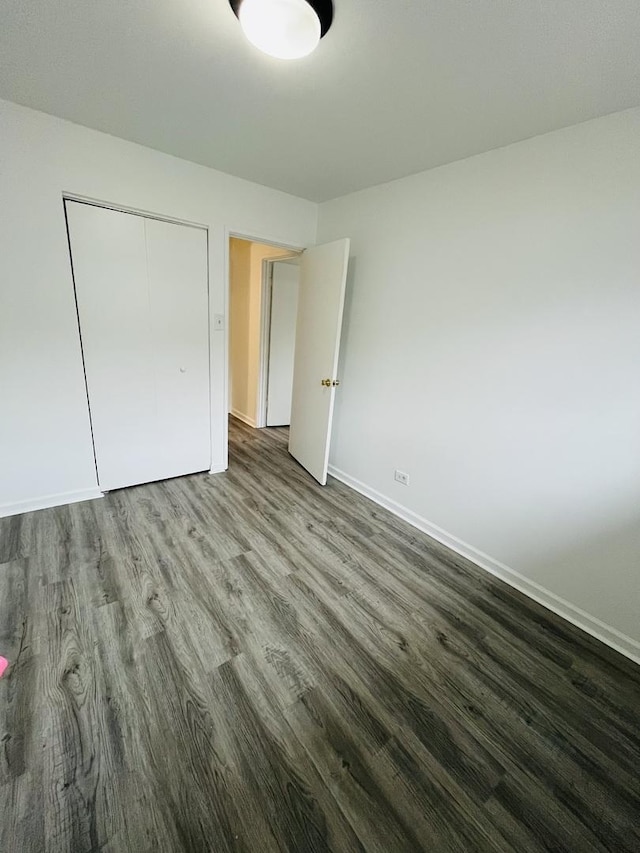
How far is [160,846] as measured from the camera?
0.89 meters

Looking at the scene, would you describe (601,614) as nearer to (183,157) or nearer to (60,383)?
(60,383)

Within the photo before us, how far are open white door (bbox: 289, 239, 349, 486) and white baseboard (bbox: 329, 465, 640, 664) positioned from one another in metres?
0.74

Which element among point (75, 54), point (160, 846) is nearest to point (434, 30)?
point (75, 54)

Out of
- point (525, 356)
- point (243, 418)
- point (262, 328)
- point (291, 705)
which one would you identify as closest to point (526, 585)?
point (525, 356)

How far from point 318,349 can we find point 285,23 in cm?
Result: 195

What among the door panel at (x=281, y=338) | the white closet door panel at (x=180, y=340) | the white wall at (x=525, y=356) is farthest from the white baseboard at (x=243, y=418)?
the white wall at (x=525, y=356)

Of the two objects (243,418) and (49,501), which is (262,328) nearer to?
(243,418)

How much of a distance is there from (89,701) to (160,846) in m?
0.54

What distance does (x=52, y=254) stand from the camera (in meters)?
2.03

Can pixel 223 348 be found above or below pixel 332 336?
below

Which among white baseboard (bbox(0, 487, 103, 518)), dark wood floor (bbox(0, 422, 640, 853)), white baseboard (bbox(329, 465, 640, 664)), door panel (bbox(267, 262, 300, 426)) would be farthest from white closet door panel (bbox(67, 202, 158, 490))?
white baseboard (bbox(329, 465, 640, 664))

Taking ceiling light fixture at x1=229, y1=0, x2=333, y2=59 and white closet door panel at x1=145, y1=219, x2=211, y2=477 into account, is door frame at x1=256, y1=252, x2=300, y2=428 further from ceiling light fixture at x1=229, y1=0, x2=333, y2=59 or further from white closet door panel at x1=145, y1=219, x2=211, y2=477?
ceiling light fixture at x1=229, y1=0, x2=333, y2=59

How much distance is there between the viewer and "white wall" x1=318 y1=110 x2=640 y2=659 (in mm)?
1530

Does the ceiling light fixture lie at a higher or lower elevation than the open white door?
higher
